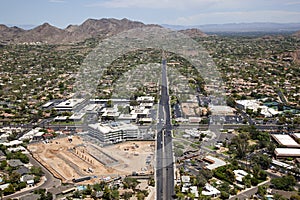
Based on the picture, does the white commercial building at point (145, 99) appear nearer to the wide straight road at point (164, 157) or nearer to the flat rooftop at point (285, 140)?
the wide straight road at point (164, 157)

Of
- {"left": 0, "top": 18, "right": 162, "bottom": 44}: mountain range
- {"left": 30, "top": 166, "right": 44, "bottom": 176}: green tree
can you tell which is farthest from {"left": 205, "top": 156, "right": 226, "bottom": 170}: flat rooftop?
{"left": 0, "top": 18, "right": 162, "bottom": 44}: mountain range

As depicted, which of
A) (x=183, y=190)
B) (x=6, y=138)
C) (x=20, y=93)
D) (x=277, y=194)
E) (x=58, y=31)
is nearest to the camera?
(x=277, y=194)

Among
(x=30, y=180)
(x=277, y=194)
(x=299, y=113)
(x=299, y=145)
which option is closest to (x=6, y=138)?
(x=30, y=180)

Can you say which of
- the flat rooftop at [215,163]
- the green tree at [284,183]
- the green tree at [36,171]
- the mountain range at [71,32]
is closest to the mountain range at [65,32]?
the mountain range at [71,32]

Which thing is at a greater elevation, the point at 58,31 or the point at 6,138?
the point at 58,31

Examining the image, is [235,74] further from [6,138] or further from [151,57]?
[6,138]

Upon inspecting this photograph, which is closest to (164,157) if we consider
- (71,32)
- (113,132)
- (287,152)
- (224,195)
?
(113,132)

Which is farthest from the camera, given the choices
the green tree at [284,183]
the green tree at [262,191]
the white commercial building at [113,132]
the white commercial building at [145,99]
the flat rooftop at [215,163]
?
the white commercial building at [145,99]

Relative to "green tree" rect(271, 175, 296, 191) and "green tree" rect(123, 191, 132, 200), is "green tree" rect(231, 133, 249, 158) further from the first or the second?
"green tree" rect(123, 191, 132, 200)
